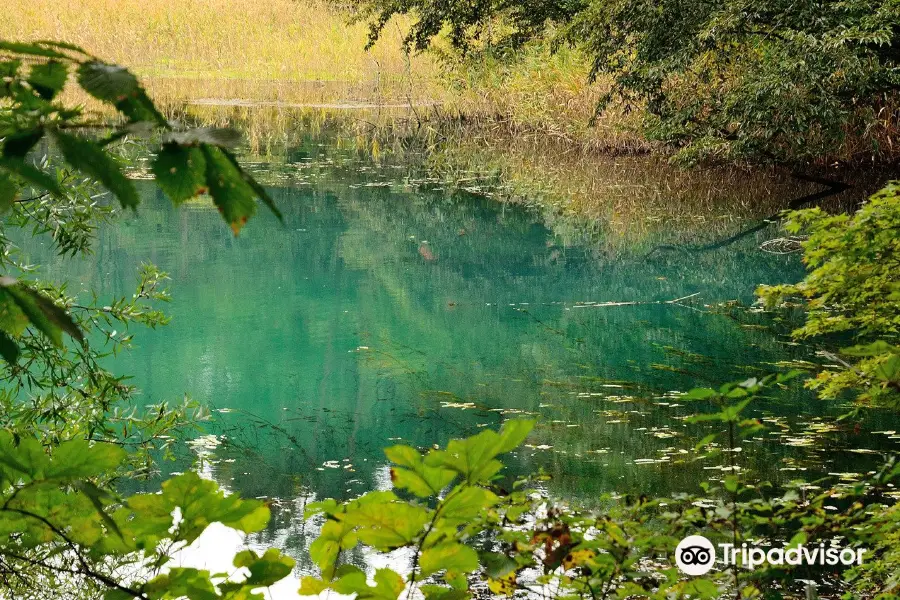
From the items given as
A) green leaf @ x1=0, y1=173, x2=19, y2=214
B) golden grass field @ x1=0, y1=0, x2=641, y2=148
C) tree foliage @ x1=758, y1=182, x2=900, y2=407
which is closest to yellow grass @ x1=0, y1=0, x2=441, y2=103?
golden grass field @ x1=0, y1=0, x2=641, y2=148

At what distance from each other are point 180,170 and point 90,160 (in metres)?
0.09

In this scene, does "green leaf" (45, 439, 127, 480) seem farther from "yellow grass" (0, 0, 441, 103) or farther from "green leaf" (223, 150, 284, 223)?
"yellow grass" (0, 0, 441, 103)

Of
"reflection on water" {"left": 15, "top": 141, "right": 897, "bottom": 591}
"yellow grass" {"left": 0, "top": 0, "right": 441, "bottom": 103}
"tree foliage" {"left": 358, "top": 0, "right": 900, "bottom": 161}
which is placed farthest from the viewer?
"yellow grass" {"left": 0, "top": 0, "right": 441, "bottom": 103}

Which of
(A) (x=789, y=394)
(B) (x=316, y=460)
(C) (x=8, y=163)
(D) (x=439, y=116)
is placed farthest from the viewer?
Result: (D) (x=439, y=116)

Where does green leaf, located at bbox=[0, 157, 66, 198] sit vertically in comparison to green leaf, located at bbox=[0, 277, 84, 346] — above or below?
above

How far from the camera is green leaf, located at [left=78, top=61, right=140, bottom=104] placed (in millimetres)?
695

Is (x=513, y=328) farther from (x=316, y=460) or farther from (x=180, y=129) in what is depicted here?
(x=180, y=129)

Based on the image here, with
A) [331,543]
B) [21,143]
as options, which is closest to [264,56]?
[331,543]

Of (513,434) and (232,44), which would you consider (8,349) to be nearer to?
(513,434)

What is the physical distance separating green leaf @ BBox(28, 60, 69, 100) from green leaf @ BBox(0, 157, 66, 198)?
95 mm

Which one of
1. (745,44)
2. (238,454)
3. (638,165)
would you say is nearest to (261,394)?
(238,454)

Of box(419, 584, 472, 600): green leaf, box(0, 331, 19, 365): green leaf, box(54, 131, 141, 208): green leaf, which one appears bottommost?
box(419, 584, 472, 600): green leaf

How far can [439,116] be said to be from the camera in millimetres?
16922

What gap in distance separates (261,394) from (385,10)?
31.8ft
